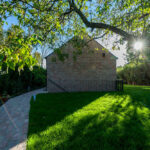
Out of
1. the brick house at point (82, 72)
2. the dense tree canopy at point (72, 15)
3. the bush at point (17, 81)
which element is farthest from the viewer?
the brick house at point (82, 72)

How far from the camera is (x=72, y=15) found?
7.60 metres

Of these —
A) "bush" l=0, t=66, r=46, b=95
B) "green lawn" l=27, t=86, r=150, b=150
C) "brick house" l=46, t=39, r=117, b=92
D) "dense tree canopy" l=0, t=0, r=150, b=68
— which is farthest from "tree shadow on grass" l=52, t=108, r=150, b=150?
"bush" l=0, t=66, r=46, b=95

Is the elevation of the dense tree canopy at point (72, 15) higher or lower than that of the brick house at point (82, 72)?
higher

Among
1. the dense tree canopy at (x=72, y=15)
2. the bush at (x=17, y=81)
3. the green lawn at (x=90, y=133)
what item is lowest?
the green lawn at (x=90, y=133)

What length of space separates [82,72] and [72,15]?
20.4ft

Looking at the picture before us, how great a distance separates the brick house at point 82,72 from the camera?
11891 mm

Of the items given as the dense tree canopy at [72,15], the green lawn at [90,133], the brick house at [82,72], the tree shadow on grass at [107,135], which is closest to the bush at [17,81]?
the brick house at [82,72]

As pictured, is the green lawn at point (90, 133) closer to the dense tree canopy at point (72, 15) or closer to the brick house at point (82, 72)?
the dense tree canopy at point (72, 15)

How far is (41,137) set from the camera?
3070 mm

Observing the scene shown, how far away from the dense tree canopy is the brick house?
4.40 m

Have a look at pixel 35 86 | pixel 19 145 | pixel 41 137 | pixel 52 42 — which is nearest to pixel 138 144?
pixel 41 137

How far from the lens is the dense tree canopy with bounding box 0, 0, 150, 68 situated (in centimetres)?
520

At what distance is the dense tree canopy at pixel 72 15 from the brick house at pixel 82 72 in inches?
173

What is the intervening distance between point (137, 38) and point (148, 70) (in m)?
17.1
